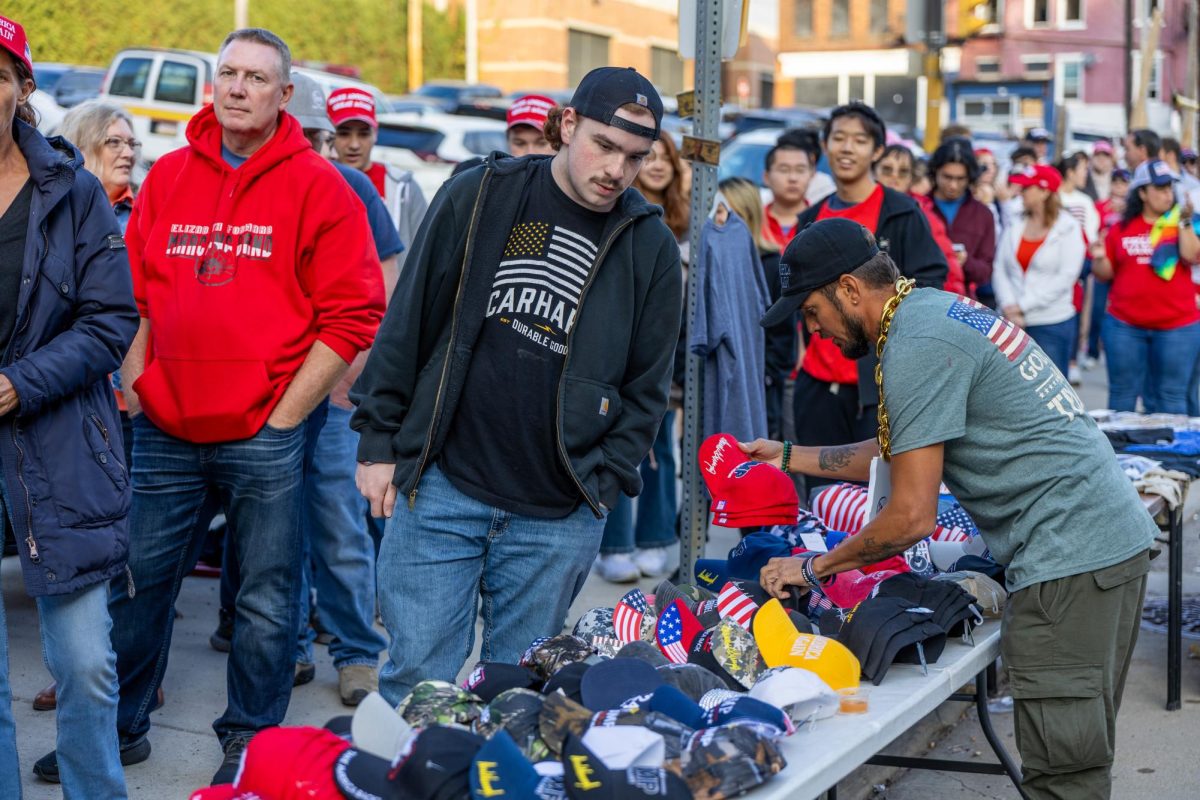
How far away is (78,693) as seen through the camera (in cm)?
340

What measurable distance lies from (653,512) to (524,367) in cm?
353

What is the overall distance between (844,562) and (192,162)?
221cm

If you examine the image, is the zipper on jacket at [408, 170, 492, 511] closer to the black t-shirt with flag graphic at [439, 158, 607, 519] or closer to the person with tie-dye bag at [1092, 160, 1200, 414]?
the black t-shirt with flag graphic at [439, 158, 607, 519]

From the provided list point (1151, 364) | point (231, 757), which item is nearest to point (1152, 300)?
point (1151, 364)

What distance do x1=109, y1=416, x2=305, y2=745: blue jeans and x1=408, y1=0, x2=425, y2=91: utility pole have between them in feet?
127

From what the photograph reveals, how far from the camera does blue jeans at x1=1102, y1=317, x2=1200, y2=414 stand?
8.91 meters

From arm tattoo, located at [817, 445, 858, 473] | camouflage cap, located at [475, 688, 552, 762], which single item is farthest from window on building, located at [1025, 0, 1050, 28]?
camouflage cap, located at [475, 688, 552, 762]

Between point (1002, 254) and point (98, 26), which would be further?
point (98, 26)

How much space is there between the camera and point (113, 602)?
4.09 metres

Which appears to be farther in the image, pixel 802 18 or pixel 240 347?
pixel 802 18

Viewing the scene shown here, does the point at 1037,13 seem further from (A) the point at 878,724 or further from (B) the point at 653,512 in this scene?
(A) the point at 878,724

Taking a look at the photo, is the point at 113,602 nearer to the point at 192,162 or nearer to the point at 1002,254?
the point at 192,162

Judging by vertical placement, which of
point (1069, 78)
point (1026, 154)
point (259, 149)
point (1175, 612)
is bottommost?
point (1175, 612)

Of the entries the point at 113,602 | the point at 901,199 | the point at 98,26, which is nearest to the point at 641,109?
the point at 113,602
